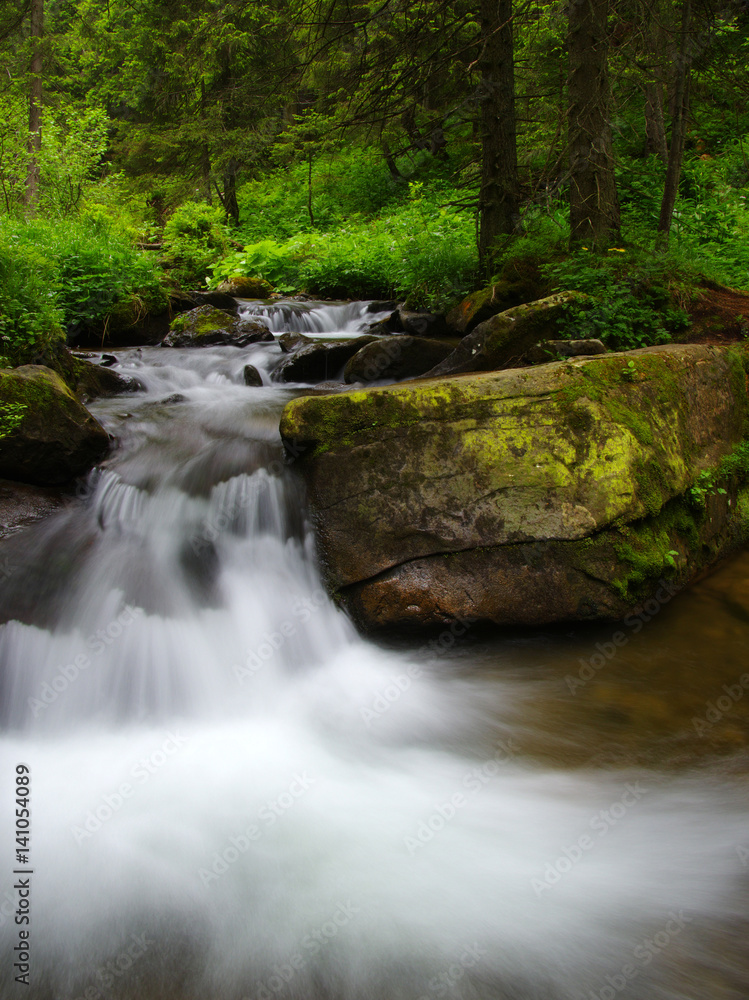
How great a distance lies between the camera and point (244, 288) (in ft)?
42.4

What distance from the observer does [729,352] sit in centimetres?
539

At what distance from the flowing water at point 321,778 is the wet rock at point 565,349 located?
2133mm

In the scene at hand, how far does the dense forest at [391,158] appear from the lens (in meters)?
6.94

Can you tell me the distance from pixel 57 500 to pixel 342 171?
19268mm

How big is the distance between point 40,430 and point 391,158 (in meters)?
6.99

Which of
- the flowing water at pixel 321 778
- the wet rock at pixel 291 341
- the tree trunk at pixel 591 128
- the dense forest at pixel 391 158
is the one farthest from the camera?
the wet rock at pixel 291 341

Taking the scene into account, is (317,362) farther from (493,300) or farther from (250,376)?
(493,300)

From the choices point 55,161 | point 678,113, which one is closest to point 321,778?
point 678,113

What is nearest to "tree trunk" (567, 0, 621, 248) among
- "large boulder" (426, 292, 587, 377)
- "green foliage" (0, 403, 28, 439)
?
"large boulder" (426, 292, 587, 377)

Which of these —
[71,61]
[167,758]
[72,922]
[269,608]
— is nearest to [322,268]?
[269,608]

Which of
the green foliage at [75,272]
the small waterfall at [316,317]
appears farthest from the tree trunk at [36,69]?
the small waterfall at [316,317]

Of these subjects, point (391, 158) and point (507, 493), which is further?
point (391, 158)

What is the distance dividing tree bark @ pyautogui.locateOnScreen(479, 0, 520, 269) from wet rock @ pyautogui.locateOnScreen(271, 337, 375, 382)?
7.81 feet

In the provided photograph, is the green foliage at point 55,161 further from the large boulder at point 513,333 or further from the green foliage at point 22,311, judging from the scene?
the large boulder at point 513,333
